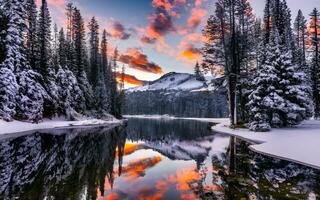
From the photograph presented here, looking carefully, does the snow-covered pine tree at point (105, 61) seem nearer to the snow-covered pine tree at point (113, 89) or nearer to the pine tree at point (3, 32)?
the snow-covered pine tree at point (113, 89)

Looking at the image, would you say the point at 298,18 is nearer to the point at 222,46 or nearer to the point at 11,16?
the point at 222,46

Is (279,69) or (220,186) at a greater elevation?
(279,69)

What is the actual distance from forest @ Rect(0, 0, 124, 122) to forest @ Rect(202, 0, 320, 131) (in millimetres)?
24242

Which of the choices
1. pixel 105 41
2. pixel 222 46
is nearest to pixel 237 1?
pixel 222 46

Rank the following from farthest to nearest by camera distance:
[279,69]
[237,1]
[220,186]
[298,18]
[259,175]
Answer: [298,18] < [237,1] < [279,69] < [259,175] < [220,186]

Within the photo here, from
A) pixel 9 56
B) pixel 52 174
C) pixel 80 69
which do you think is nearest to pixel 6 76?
pixel 9 56

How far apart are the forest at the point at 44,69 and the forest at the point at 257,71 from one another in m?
24.2

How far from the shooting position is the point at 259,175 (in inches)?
394

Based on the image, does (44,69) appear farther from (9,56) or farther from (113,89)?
(113,89)

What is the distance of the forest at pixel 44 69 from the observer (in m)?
32.8

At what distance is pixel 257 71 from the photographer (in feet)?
87.6

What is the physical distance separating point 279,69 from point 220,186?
19.5m

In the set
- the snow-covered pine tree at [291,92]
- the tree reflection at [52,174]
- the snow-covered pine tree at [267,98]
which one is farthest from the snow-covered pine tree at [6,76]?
the snow-covered pine tree at [291,92]

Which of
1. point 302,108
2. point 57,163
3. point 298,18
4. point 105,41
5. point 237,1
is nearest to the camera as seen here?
point 57,163
